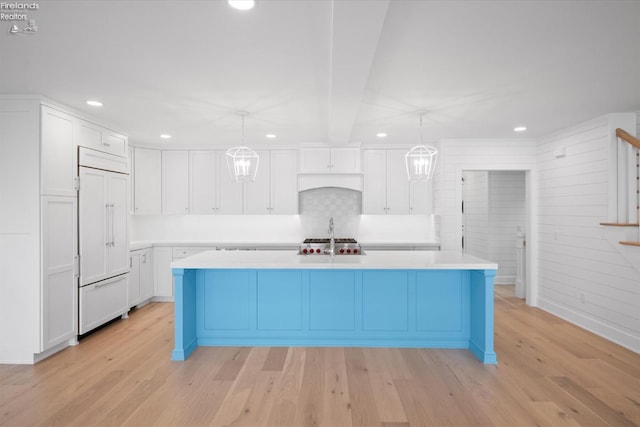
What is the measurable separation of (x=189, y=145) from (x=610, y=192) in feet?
19.6

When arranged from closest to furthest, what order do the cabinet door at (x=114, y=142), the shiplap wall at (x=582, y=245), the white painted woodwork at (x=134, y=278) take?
the shiplap wall at (x=582, y=245) → the cabinet door at (x=114, y=142) → the white painted woodwork at (x=134, y=278)

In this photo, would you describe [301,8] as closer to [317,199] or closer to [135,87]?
[135,87]

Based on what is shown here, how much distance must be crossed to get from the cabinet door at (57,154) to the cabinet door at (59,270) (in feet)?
0.39

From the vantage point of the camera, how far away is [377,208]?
18.8 feet

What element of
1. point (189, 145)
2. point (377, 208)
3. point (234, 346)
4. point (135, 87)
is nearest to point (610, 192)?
point (377, 208)

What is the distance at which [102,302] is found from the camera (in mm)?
4152

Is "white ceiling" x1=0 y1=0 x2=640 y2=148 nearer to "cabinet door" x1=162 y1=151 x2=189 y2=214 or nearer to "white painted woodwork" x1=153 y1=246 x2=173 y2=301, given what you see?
"cabinet door" x1=162 y1=151 x2=189 y2=214

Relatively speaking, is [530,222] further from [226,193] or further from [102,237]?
[102,237]

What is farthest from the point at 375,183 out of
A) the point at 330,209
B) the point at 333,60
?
the point at 333,60

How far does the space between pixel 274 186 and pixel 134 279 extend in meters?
2.55

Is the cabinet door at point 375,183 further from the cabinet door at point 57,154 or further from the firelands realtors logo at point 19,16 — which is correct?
the firelands realtors logo at point 19,16

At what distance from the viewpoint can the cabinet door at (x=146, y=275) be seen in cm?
521

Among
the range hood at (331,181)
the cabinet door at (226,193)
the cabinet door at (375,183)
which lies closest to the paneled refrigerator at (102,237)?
the cabinet door at (226,193)

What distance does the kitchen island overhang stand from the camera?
141 inches
